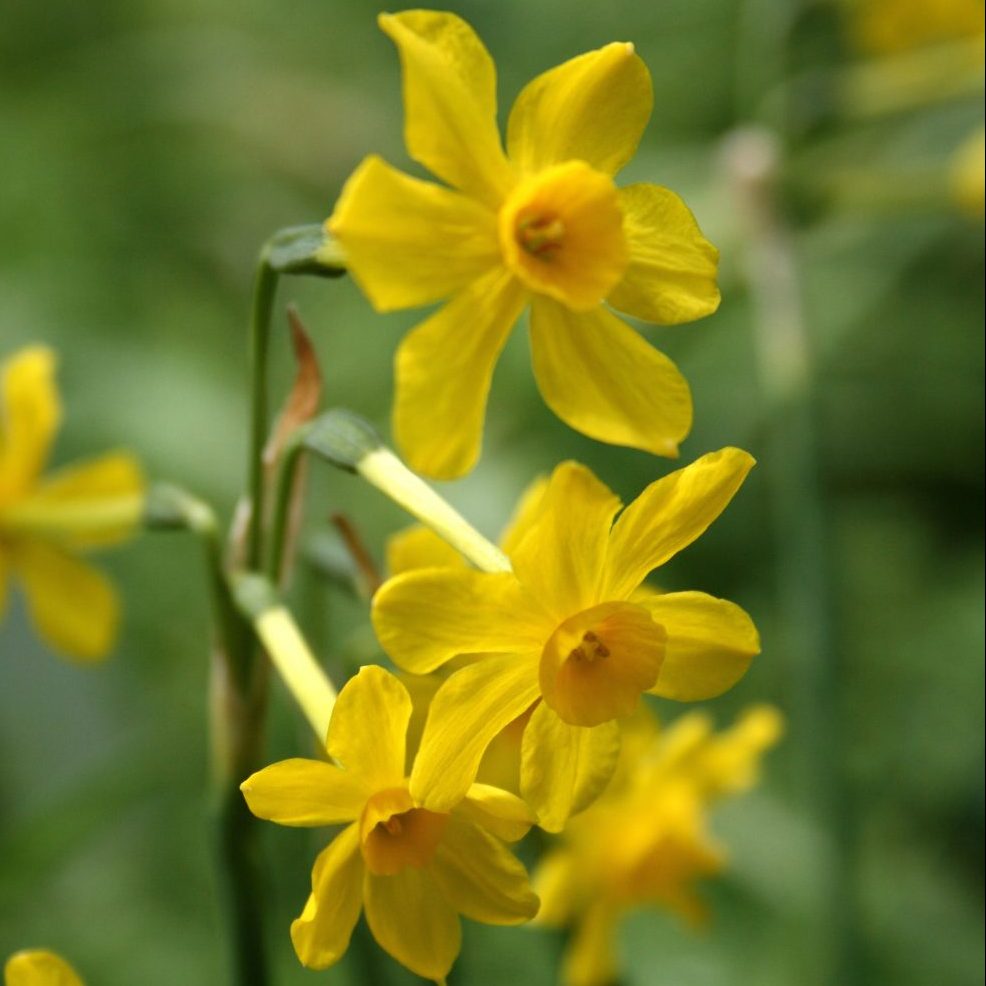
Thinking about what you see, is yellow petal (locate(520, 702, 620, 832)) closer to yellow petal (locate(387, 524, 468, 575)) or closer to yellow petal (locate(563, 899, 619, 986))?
yellow petal (locate(387, 524, 468, 575))

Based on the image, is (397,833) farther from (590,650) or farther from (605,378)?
(605,378)

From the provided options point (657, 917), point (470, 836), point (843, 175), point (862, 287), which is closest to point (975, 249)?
point (862, 287)

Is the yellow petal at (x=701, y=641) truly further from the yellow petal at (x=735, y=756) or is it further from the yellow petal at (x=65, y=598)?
the yellow petal at (x=65, y=598)

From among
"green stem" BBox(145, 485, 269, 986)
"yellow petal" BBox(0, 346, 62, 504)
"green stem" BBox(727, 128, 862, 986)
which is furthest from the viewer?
"green stem" BBox(727, 128, 862, 986)

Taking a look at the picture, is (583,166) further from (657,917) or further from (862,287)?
(862,287)

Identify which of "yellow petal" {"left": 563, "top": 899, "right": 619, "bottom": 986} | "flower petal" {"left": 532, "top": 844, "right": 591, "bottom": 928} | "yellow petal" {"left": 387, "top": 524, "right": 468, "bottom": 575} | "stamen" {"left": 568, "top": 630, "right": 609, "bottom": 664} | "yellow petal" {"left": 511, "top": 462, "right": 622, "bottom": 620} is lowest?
"yellow petal" {"left": 563, "top": 899, "right": 619, "bottom": 986}

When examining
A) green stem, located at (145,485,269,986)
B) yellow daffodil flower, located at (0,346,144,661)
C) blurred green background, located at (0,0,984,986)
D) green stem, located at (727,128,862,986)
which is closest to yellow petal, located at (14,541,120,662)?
yellow daffodil flower, located at (0,346,144,661)
